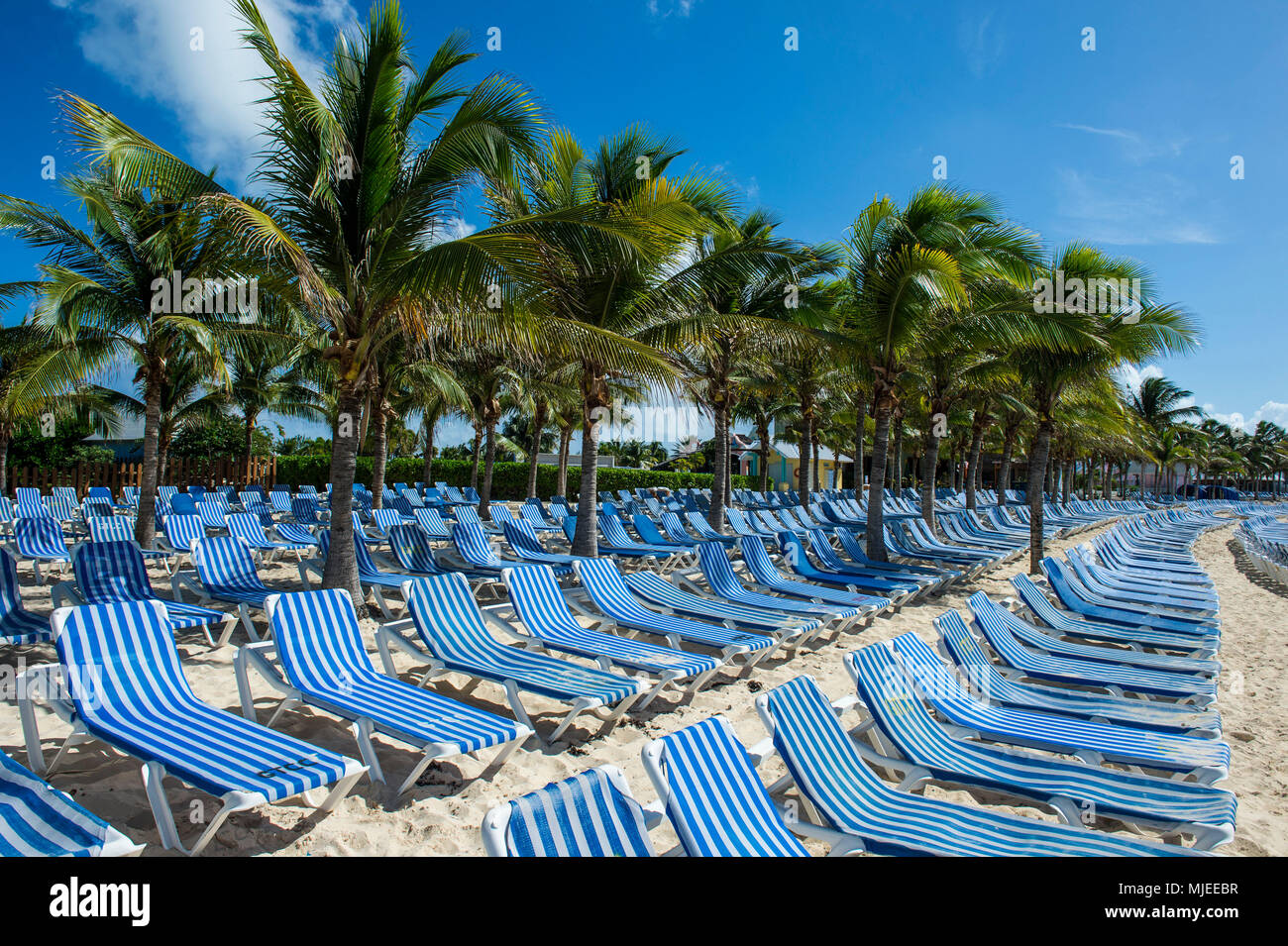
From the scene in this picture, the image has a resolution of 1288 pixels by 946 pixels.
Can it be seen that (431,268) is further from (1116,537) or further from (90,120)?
(1116,537)

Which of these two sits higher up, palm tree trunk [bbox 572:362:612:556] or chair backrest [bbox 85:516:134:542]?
palm tree trunk [bbox 572:362:612:556]

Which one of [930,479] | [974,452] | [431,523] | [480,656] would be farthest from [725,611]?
[974,452]

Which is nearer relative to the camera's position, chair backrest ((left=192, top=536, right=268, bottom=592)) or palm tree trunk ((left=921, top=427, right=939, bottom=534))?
chair backrest ((left=192, top=536, right=268, bottom=592))

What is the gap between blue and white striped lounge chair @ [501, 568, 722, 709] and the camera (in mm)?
4773

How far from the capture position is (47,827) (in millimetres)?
2268

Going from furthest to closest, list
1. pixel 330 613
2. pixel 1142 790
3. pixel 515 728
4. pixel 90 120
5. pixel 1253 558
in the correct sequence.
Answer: pixel 1253 558, pixel 90 120, pixel 330 613, pixel 515 728, pixel 1142 790

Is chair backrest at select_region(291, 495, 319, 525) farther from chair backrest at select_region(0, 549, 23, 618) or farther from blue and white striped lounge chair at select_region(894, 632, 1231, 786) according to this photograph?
blue and white striped lounge chair at select_region(894, 632, 1231, 786)

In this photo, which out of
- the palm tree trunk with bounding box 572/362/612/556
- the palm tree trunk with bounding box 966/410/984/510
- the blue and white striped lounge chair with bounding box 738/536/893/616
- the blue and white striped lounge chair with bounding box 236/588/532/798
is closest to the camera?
the blue and white striped lounge chair with bounding box 236/588/532/798

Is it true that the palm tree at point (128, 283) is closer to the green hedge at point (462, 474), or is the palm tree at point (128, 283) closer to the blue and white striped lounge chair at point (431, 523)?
the blue and white striped lounge chair at point (431, 523)

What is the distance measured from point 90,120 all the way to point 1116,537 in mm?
16435

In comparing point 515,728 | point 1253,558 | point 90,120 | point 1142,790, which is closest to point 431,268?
point 90,120

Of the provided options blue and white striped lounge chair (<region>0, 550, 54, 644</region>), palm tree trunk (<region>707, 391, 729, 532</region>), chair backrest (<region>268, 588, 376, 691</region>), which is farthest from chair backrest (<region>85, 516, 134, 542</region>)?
palm tree trunk (<region>707, 391, 729, 532</region>)

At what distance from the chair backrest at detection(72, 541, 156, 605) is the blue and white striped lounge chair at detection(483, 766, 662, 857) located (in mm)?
5222

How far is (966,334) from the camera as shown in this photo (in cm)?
1108
